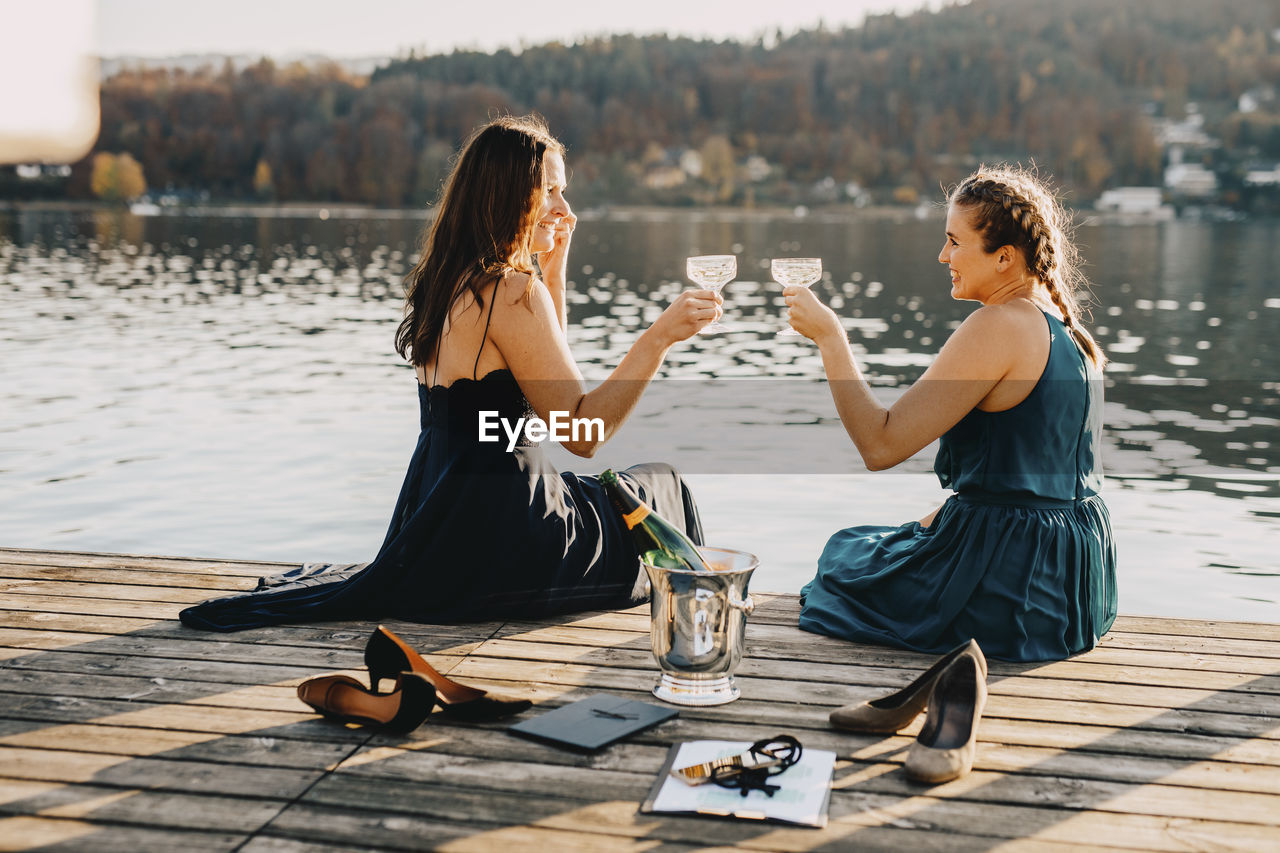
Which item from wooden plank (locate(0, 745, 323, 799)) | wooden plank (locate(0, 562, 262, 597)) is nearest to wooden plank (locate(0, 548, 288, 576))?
wooden plank (locate(0, 562, 262, 597))

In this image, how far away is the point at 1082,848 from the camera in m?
2.52

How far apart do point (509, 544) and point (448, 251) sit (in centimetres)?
100

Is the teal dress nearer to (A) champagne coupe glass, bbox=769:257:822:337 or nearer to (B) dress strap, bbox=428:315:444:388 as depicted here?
(A) champagne coupe glass, bbox=769:257:822:337

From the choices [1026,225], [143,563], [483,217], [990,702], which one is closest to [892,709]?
[990,702]

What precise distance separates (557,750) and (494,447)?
1331 millimetres

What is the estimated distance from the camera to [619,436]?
13242 millimetres

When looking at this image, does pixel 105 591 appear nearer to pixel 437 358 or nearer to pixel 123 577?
pixel 123 577

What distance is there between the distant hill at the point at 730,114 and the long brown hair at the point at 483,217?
308 feet

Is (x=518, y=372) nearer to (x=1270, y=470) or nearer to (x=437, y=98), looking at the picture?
(x=1270, y=470)

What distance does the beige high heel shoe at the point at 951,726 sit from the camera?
2.80 metres

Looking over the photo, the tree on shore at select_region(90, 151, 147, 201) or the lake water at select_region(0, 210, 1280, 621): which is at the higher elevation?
the tree on shore at select_region(90, 151, 147, 201)

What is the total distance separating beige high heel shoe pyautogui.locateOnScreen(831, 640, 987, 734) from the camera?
3037mm

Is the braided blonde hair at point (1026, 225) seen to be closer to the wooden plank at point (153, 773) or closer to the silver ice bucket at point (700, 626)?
the silver ice bucket at point (700, 626)

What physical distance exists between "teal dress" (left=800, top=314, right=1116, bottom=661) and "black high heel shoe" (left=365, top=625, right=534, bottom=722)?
4.36ft
